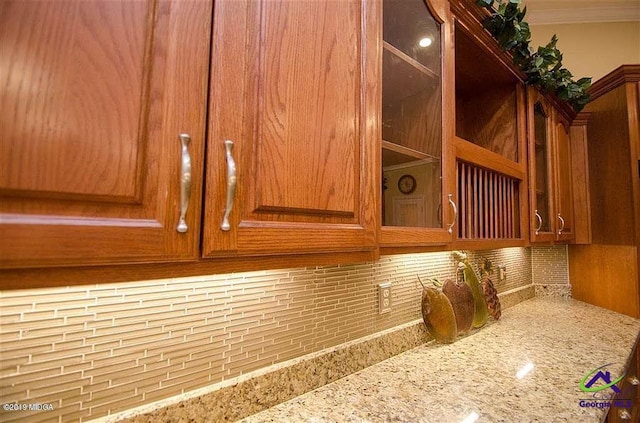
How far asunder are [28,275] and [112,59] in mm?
277

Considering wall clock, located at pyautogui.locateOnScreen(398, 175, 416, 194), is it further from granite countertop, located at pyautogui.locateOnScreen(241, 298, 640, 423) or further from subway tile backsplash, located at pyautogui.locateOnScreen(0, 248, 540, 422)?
granite countertop, located at pyautogui.locateOnScreen(241, 298, 640, 423)

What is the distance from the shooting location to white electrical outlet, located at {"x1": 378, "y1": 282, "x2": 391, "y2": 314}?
1.09 m

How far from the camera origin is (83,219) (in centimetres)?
36

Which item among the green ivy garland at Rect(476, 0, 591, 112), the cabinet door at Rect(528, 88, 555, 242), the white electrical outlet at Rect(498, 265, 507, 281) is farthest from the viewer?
the white electrical outlet at Rect(498, 265, 507, 281)

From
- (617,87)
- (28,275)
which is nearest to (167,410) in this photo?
(28,275)

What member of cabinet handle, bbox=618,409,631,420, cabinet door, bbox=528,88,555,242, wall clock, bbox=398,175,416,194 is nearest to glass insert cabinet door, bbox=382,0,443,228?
wall clock, bbox=398,175,416,194

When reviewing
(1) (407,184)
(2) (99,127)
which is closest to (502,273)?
(1) (407,184)

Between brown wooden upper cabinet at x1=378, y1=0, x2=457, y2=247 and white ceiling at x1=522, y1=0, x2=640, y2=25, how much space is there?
2.06m

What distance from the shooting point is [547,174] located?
1.65m

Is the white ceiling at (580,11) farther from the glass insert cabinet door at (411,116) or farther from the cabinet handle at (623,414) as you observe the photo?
the cabinet handle at (623,414)

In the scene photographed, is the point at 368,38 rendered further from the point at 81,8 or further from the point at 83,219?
the point at 83,219

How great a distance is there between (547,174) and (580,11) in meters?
1.74

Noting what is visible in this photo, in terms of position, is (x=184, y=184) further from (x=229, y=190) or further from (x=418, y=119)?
(x=418, y=119)

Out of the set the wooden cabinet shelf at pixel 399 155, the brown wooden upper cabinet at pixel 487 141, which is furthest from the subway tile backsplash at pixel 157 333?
the brown wooden upper cabinet at pixel 487 141
